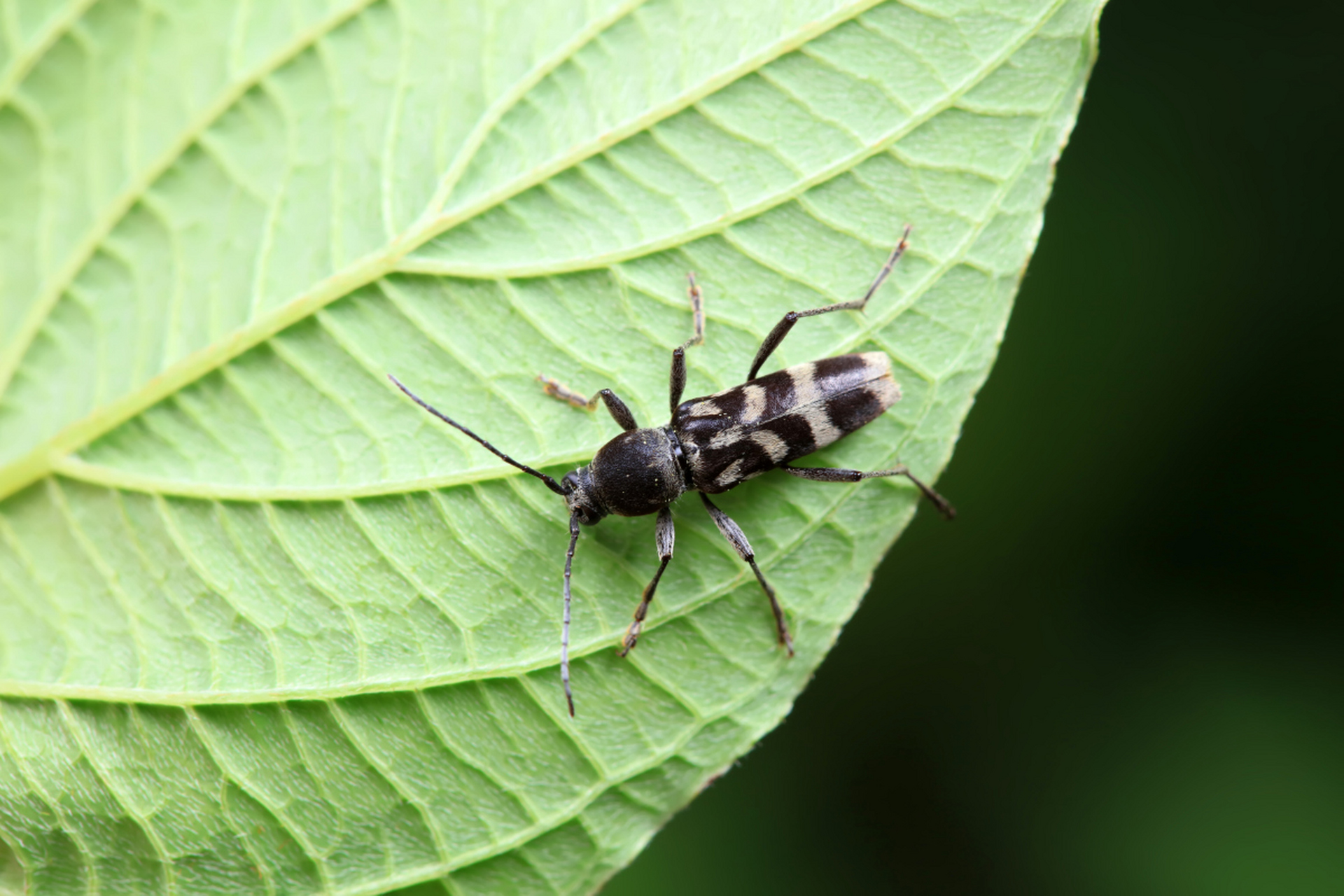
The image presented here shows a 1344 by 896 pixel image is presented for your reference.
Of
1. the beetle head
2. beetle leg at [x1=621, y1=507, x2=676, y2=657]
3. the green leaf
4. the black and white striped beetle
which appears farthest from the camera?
the beetle head

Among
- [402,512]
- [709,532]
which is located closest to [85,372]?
[402,512]

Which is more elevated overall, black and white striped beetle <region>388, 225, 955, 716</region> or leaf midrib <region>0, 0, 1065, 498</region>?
leaf midrib <region>0, 0, 1065, 498</region>

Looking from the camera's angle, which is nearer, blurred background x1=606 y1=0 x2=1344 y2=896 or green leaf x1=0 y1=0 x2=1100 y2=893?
green leaf x1=0 y1=0 x2=1100 y2=893

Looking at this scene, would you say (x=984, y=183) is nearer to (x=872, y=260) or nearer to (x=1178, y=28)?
(x=872, y=260)

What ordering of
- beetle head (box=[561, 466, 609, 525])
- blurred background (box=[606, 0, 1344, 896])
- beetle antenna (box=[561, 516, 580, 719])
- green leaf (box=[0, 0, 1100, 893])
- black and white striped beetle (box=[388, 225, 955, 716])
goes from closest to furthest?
green leaf (box=[0, 0, 1100, 893]) < beetle antenna (box=[561, 516, 580, 719]) < black and white striped beetle (box=[388, 225, 955, 716]) < beetle head (box=[561, 466, 609, 525]) < blurred background (box=[606, 0, 1344, 896])

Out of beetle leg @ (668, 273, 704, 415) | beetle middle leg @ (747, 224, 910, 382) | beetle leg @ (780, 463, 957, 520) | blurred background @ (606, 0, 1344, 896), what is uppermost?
beetle leg @ (668, 273, 704, 415)

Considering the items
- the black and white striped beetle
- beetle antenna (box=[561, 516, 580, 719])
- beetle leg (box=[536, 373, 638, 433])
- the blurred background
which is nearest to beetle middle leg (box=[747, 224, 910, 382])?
the black and white striped beetle

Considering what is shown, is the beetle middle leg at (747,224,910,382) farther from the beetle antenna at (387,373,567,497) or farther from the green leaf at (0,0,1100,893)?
the beetle antenna at (387,373,567,497)

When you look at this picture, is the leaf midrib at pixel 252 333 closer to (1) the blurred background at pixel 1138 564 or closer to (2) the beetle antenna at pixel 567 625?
(2) the beetle antenna at pixel 567 625
